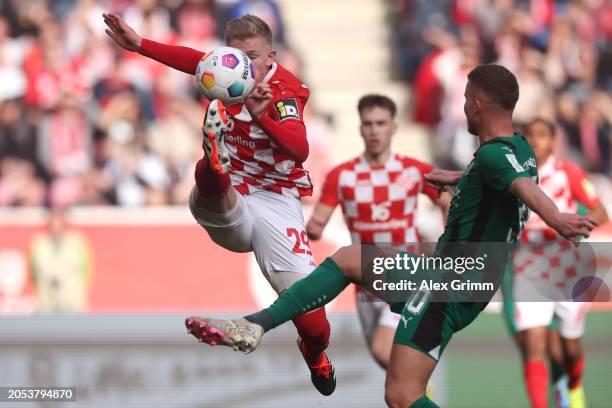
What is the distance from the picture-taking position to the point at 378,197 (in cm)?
931

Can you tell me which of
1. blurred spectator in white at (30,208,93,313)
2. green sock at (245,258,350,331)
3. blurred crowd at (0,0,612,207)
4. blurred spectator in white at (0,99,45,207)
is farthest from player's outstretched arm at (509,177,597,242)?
blurred spectator in white at (0,99,45,207)

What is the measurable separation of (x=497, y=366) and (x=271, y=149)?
13.3ft

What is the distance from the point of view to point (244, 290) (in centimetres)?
1234

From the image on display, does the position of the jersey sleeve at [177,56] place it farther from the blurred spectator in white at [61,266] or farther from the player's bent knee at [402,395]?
the blurred spectator in white at [61,266]

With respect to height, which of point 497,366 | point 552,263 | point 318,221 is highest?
point 318,221

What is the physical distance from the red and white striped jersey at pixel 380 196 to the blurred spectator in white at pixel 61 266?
4.11 m

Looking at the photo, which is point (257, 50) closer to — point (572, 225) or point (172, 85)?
point (572, 225)

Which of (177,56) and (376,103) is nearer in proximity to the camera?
(177,56)

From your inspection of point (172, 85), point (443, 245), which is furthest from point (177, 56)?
point (172, 85)

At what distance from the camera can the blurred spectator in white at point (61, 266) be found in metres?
12.6

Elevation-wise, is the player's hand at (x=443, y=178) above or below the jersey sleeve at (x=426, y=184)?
above

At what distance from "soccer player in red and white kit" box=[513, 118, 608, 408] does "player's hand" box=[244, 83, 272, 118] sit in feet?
11.8

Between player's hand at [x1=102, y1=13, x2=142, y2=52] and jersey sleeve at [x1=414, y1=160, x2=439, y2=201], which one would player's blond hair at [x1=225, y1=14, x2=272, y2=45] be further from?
jersey sleeve at [x1=414, y1=160, x2=439, y2=201]

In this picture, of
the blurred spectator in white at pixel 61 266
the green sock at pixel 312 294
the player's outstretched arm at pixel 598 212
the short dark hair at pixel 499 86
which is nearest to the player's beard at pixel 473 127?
the short dark hair at pixel 499 86
